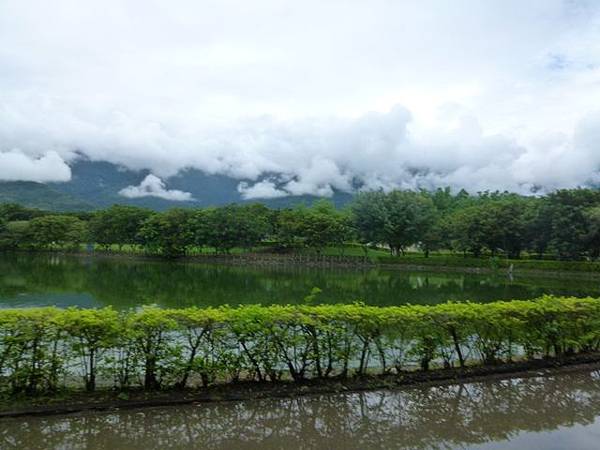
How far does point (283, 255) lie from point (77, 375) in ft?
204

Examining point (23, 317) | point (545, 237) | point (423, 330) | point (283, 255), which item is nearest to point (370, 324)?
point (423, 330)

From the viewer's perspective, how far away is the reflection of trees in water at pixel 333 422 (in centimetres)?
650

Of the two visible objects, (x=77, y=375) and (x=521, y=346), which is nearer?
(x=77, y=375)

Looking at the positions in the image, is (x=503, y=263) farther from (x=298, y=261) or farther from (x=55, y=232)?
(x=55, y=232)

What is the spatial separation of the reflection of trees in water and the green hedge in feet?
151

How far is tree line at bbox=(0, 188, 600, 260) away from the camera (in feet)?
178

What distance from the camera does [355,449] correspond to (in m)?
6.40

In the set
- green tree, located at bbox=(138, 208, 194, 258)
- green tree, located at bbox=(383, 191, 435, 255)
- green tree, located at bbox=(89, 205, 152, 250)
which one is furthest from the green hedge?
green tree, located at bbox=(89, 205, 152, 250)

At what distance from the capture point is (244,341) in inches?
315

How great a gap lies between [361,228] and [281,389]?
66.8 metres

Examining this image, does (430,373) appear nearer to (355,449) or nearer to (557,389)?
(557,389)

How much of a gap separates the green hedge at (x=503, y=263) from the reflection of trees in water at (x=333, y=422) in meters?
45.9

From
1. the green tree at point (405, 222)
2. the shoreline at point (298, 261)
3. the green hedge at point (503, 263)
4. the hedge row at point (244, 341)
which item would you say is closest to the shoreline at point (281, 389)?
the hedge row at point (244, 341)

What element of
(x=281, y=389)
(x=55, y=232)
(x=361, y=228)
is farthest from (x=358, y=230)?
(x=281, y=389)
